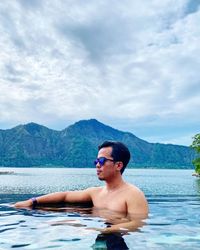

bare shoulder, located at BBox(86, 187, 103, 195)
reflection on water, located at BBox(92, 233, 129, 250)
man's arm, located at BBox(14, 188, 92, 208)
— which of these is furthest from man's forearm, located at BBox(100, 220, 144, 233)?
man's arm, located at BBox(14, 188, 92, 208)

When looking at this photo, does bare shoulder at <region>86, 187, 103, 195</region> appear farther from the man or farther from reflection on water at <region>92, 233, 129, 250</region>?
reflection on water at <region>92, 233, 129, 250</region>

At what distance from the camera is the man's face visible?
416 inches

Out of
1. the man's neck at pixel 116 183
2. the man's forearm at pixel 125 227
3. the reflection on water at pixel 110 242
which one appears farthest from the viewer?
the man's neck at pixel 116 183

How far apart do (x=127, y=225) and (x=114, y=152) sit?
257cm

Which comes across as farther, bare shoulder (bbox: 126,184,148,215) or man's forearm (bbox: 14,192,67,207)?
man's forearm (bbox: 14,192,67,207)

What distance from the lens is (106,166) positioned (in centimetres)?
1055

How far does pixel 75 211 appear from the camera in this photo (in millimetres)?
12344

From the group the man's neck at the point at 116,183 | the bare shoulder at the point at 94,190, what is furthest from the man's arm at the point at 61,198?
the man's neck at the point at 116,183

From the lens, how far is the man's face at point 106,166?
34.6ft

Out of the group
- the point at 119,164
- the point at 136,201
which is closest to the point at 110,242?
the point at 136,201

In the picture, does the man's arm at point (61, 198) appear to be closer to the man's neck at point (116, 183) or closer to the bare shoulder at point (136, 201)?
the man's neck at point (116, 183)

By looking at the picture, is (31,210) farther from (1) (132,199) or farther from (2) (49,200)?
(1) (132,199)

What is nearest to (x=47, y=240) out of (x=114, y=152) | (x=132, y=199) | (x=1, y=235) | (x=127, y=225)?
(x=1, y=235)

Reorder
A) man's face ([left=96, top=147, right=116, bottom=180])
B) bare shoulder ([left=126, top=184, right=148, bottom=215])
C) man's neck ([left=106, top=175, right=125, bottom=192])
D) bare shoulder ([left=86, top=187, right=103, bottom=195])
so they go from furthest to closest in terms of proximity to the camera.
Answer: bare shoulder ([left=86, top=187, right=103, bottom=195]) → man's neck ([left=106, top=175, right=125, bottom=192]) → man's face ([left=96, top=147, right=116, bottom=180]) → bare shoulder ([left=126, top=184, right=148, bottom=215])
